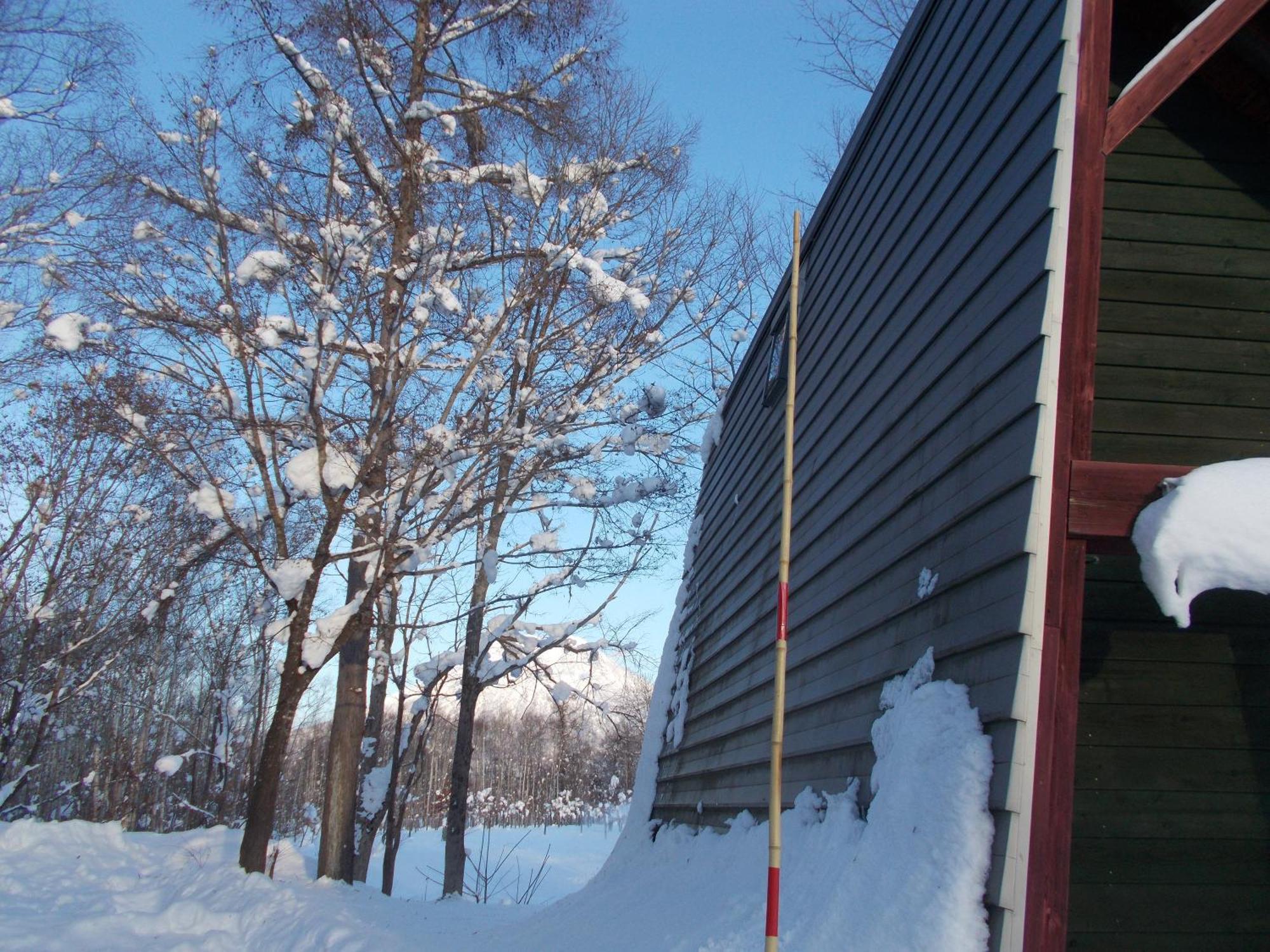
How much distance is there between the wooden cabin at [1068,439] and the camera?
8.30 feet

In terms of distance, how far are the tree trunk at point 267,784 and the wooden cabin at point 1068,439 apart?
476 centimetres

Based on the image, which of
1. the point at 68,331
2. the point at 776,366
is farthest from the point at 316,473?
the point at 776,366

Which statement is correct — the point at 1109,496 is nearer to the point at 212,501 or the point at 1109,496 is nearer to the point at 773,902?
the point at 773,902

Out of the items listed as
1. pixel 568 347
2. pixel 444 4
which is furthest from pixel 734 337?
pixel 444 4

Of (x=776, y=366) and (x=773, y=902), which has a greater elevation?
(x=776, y=366)

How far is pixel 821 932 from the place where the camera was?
295cm

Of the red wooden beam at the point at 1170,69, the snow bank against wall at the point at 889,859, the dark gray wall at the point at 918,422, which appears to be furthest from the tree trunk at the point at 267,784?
the red wooden beam at the point at 1170,69

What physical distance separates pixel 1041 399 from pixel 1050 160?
76 centimetres

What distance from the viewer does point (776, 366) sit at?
6336 mm

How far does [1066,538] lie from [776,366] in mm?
3939

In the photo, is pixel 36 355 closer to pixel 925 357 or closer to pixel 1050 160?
pixel 925 357

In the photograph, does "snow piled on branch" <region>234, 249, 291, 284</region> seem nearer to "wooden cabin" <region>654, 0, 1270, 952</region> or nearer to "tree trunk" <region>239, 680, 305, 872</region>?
"tree trunk" <region>239, 680, 305, 872</region>

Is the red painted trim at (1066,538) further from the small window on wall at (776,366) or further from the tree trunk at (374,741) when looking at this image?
the tree trunk at (374,741)

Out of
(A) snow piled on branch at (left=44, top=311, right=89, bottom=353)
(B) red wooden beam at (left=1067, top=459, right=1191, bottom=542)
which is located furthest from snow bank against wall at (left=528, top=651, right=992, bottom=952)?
(A) snow piled on branch at (left=44, top=311, right=89, bottom=353)
